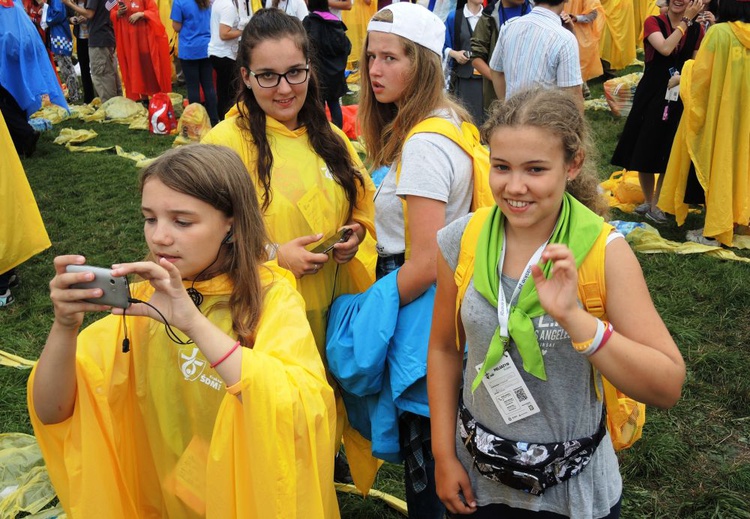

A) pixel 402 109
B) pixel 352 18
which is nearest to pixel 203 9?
pixel 352 18

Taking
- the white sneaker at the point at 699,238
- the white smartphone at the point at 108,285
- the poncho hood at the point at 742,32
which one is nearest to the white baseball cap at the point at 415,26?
the white smartphone at the point at 108,285

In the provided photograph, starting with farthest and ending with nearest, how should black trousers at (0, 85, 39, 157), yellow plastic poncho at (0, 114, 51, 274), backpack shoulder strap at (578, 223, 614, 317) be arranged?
black trousers at (0, 85, 39, 157) → yellow plastic poncho at (0, 114, 51, 274) → backpack shoulder strap at (578, 223, 614, 317)

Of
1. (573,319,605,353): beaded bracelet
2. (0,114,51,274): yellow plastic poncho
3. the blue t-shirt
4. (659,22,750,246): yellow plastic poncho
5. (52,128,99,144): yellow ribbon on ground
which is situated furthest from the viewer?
(52,128,99,144): yellow ribbon on ground

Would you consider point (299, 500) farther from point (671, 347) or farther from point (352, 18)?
point (352, 18)

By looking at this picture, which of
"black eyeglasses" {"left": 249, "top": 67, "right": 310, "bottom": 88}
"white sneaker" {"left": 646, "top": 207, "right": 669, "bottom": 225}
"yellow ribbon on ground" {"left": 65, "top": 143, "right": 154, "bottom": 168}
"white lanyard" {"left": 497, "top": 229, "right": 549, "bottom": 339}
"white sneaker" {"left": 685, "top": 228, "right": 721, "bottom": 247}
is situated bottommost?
"yellow ribbon on ground" {"left": 65, "top": 143, "right": 154, "bottom": 168}

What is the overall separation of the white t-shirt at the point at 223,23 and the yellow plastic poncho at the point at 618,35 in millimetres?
6516

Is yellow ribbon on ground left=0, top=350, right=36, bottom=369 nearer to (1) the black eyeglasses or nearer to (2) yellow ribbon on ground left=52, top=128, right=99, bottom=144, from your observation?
(1) the black eyeglasses

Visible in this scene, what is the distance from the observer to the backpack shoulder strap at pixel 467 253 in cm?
190

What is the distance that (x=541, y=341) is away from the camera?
68.1 inches

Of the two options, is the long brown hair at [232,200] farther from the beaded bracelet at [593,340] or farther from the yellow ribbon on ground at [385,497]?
the yellow ribbon on ground at [385,497]

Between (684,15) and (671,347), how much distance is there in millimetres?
5420

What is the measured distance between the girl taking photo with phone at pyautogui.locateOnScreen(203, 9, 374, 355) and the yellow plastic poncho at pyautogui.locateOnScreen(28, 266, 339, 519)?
0.49m

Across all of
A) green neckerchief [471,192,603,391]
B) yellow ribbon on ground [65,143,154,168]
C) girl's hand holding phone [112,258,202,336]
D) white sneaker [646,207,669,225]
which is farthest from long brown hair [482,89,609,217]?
yellow ribbon on ground [65,143,154,168]

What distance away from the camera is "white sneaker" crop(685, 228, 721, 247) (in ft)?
19.3
